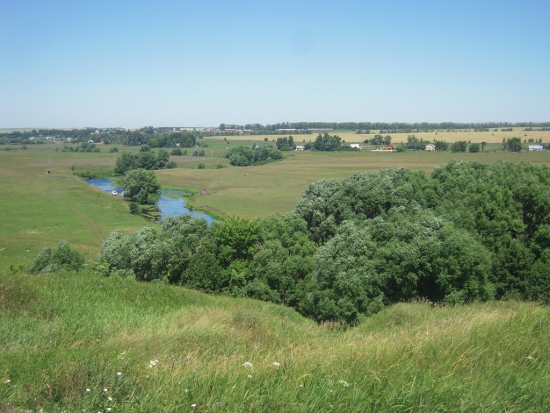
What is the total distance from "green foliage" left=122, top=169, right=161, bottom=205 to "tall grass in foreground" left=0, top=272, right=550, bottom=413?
186ft

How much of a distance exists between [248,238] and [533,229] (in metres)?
16.7

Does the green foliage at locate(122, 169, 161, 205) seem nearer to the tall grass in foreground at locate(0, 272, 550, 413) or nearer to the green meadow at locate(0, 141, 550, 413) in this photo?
the green meadow at locate(0, 141, 550, 413)

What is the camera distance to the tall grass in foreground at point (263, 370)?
467 cm

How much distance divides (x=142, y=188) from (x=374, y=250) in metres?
49.4

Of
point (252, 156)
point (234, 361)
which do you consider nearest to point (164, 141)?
point (252, 156)

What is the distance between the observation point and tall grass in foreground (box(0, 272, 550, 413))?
184 inches

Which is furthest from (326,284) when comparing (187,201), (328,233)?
(187,201)

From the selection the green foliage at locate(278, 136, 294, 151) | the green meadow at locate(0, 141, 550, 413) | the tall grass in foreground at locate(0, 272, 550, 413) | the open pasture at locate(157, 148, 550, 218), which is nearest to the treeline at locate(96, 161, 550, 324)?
the green meadow at locate(0, 141, 550, 413)

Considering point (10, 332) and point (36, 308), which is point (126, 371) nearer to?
point (10, 332)

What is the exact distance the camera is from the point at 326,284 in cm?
2055

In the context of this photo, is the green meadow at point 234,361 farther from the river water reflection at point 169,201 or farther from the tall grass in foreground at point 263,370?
the river water reflection at point 169,201

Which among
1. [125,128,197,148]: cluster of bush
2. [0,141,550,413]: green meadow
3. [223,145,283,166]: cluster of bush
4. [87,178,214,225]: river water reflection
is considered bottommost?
[87,178,214,225]: river water reflection

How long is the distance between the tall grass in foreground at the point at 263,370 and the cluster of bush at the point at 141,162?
91073 mm

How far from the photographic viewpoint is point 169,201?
67250 millimetres
